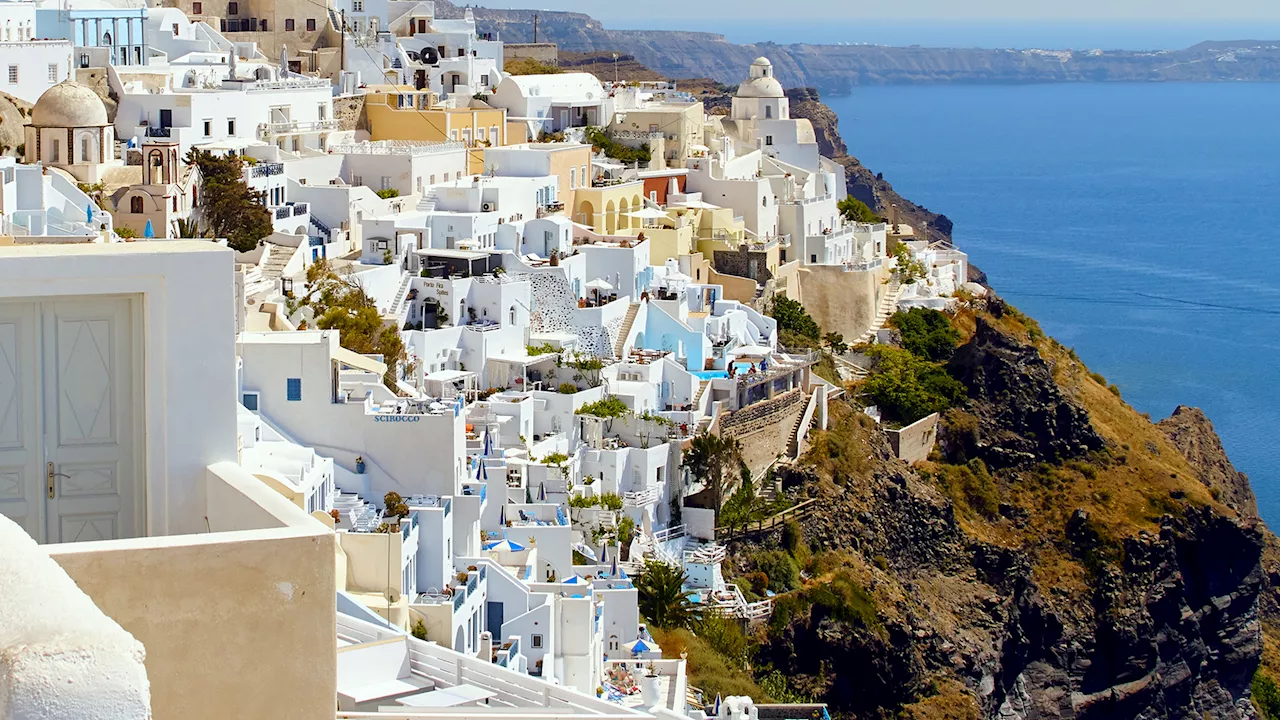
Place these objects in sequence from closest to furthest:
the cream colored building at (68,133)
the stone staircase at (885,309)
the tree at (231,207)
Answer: the cream colored building at (68,133)
the tree at (231,207)
the stone staircase at (885,309)

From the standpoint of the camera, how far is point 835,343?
108ft

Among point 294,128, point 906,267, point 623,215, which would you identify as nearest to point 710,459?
point 623,215

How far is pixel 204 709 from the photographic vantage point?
15.4 feet

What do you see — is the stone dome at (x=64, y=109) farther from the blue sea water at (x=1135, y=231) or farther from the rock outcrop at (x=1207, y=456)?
the blue sea water at (x=1135, y=231)

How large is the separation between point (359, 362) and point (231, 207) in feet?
21.8

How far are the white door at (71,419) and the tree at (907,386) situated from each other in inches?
1054

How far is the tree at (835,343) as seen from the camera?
3284 cm

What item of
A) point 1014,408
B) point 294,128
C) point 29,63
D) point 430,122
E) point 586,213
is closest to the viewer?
point 29,63

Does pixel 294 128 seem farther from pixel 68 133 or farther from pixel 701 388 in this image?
pixel 701 388

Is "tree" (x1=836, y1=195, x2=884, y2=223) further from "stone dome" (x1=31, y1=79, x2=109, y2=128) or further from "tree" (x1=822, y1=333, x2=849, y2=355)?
"stone dome" (x1=31, y1=79, x2=109, y2=128)

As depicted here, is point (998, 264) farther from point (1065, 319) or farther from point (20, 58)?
point (20, 58)

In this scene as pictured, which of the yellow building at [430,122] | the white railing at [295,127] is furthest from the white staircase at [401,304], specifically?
the yellow building at [430,122]

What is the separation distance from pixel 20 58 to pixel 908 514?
14.1 meters

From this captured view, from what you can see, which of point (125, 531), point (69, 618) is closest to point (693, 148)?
point (125, 531)
